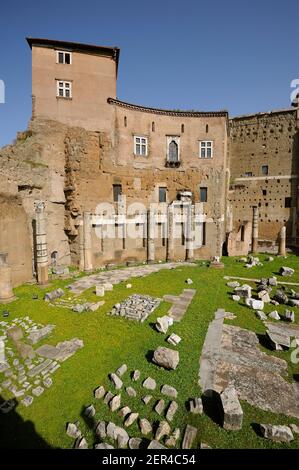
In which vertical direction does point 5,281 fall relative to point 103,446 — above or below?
above

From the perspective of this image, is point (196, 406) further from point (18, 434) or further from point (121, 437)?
point (18, 434)

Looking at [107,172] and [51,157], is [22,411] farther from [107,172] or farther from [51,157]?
[107,172]

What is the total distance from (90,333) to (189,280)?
24.6 ft

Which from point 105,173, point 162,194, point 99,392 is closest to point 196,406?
point 99,392

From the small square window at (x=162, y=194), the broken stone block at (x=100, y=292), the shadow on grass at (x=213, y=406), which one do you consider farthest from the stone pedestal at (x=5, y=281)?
the small square window at (x=162, y=194)

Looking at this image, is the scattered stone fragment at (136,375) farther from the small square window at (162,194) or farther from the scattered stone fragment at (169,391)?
the small square window at (162,194)

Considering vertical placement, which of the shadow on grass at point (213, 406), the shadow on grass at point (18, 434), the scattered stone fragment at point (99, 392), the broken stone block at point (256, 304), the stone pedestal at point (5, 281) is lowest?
the shadow on grass at point (18, 434)

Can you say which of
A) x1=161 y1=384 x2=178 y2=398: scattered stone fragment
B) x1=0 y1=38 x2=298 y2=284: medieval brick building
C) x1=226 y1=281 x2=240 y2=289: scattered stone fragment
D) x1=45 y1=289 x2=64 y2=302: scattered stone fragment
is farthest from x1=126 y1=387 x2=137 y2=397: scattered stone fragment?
x1=0 y1=38 x2=298 y2=284: medieval brick building

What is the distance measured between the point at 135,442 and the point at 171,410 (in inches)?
40.0

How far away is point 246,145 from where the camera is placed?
104 ft

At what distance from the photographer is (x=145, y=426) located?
476 cm

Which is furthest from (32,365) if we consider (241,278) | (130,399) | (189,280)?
(241,278)

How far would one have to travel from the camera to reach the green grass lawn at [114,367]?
4.71 meters

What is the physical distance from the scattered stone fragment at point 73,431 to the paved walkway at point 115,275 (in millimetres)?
8028
